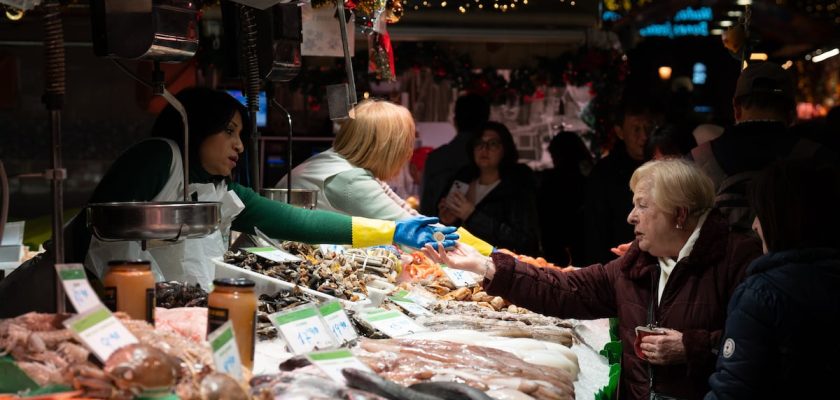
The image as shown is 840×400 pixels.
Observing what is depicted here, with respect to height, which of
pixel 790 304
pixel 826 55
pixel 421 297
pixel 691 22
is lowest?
pixel 421 297

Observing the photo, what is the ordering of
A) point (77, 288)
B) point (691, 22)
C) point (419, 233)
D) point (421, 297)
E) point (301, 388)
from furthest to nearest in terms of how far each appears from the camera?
point (691, 22) < point (421, 297) < point (419, 233) < point (301, 388) < point (77, 288)

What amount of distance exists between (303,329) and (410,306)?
1150mm

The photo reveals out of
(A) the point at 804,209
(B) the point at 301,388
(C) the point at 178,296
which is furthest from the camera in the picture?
(C) the point at 178,296

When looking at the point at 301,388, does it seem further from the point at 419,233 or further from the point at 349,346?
the point at 419,233

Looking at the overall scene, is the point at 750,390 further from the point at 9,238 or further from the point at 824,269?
the point at 9,238

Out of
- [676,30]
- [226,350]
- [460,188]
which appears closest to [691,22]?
[676,30]

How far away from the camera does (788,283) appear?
2570 millimetres

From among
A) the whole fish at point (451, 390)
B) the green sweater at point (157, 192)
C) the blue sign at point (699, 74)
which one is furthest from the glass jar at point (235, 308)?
the blue sign at point (699, 74)

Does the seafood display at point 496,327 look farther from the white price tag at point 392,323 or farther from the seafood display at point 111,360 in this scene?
the seafood display at point 111,360

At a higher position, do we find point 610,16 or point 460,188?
point 610,16

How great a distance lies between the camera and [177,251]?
11.2 ft

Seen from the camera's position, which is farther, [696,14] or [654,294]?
[696,14]

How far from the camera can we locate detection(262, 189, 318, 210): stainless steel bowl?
4.44 metres

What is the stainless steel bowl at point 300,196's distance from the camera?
444 centimetres
